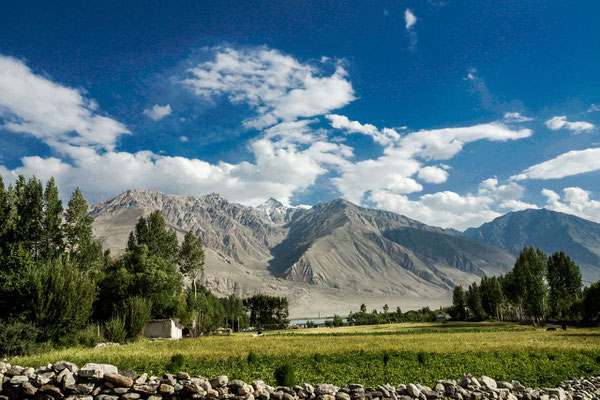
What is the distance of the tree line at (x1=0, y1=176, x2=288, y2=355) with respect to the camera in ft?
87.8

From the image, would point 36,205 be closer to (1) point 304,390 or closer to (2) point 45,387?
(2) point 45,387

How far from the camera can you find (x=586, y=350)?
75.8ft

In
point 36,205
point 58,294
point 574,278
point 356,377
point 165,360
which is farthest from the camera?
point 574,278

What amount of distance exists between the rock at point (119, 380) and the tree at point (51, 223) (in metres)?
44.3

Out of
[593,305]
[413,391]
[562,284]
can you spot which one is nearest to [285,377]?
[413,391]

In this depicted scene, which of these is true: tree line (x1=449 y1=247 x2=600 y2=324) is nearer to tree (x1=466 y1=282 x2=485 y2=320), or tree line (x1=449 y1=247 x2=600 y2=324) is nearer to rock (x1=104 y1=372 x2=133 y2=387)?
tree (x1=466 y1=282 x2=485 y2=320)

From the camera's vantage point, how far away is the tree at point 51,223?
47.9 metres

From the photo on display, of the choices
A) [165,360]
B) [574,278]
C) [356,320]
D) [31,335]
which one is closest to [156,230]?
[31,335]

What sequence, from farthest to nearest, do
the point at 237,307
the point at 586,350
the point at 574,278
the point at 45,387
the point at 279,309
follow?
the point at 279,309, the point at 237,307, the point at 574,278, the point at 586,350, the point at 45,387

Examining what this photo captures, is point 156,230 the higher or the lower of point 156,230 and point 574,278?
the higher

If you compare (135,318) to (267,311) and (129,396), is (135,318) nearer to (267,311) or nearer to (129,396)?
(129,396)

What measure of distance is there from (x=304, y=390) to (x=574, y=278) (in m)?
96.7

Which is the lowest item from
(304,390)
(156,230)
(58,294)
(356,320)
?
(356,320)

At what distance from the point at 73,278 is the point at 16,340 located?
7225 mm
